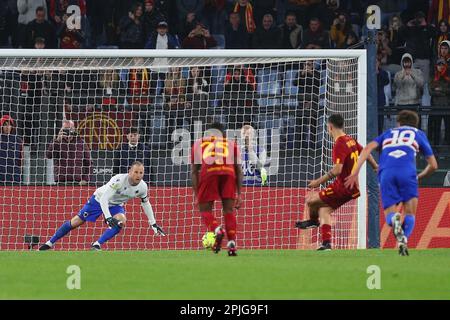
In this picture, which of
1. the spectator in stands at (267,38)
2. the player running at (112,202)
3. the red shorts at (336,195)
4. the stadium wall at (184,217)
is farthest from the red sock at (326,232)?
the spectator in stands at (267,38)

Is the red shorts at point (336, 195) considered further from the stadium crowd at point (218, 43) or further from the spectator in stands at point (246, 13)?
the spectator in stands at point (246, 13)

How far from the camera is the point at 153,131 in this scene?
70.6 feet

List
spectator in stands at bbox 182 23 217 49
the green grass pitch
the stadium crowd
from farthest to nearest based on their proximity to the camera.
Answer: spectator in stands at bbox 182 23 217 49 < the stadium crowd < the green grass pitch

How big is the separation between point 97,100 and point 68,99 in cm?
54

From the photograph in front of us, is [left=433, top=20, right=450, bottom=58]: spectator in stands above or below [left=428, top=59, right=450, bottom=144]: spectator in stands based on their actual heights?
above

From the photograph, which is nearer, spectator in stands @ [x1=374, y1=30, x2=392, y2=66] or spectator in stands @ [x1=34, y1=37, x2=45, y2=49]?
spectator in stands @ [x1=34, y1=37, x2=45, y2=49]

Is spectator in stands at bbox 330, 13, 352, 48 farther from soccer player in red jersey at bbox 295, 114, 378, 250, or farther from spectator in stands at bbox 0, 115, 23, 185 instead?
soccer player in red jersey at bbox 295, 114, 378, 250

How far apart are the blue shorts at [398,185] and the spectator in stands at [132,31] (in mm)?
9956

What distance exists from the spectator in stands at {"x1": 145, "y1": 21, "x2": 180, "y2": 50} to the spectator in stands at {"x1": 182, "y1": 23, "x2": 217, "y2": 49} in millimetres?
222

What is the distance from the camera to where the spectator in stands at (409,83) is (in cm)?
2314

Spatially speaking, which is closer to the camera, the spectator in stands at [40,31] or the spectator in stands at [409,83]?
the spectator in stands at [409,83]

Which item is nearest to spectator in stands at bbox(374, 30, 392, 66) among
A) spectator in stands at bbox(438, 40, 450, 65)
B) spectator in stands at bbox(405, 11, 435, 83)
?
spectator in stands at bbox(405, 11, 435, 83)

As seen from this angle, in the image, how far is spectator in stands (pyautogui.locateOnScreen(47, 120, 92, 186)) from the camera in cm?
2116
